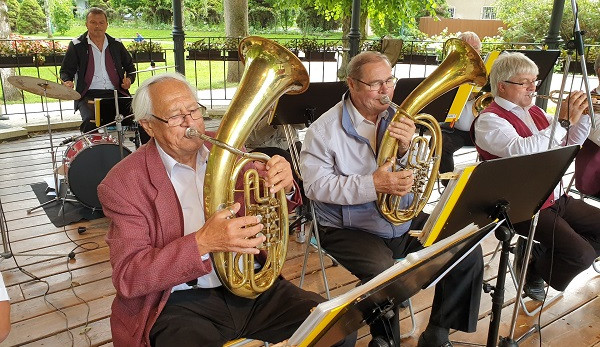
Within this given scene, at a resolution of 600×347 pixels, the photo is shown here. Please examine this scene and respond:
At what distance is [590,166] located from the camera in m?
3.22

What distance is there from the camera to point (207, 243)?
1608mm

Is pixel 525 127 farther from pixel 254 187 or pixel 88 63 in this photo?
pixel 88 63

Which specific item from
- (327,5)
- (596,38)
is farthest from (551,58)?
(596,38)

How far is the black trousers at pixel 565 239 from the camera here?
272cm

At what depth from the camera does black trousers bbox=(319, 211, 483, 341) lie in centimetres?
239

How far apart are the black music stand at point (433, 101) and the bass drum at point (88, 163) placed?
2290 millimetres

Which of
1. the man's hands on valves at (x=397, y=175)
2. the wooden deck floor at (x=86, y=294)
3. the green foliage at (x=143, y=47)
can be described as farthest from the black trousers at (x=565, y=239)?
the green foliage at (x=143, y=47)

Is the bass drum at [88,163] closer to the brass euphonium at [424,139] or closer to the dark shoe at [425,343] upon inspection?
the brass euphonium at [424,139]

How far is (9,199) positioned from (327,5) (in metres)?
8.66

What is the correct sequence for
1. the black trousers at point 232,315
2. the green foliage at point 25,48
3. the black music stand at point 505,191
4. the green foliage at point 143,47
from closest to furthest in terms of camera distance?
the black trousers at point 232,315, the black music stand at point 505,191, the green foliage at point 25,48, the green foliage at point 143,47

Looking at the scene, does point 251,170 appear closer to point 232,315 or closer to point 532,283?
point 232,315

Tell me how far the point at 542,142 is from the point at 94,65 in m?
4.36

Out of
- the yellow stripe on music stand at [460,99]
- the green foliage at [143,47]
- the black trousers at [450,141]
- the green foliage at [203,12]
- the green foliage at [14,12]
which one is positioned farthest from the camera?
the green foliage at [203,12]

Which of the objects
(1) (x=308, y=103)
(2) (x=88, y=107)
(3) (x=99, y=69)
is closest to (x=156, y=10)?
(3) (x=99, y=69)
